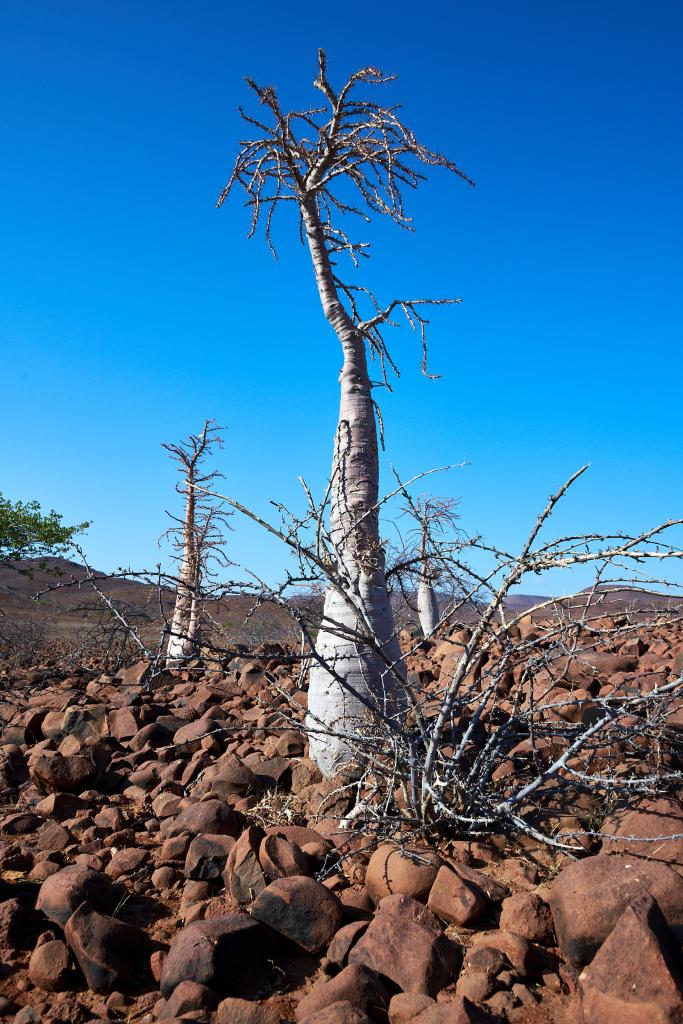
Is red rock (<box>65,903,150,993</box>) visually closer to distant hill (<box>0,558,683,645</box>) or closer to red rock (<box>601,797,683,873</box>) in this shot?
red rock (<box>601,797,683,873</box>)

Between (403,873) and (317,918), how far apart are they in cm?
37

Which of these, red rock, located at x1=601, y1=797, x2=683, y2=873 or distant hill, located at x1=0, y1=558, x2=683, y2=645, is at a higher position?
distant hill, located at x1=0, y1=558, x2=683, y2=645

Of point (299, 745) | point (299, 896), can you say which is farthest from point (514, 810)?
point (299, 745)

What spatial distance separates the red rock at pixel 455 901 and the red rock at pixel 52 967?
124 centimetres

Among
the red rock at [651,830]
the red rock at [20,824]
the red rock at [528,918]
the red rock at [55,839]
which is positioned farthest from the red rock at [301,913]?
the red rock at [20,824]

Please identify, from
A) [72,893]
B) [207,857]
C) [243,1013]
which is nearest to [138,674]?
[207,857]

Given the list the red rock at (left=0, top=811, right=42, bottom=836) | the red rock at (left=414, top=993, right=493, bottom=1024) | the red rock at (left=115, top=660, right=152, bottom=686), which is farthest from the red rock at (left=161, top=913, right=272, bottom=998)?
the red rock at (left=115, top=660, right=152, bottom=686)

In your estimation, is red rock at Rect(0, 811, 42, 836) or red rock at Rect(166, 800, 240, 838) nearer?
red rock at Rect(166, 800, 240, 838)

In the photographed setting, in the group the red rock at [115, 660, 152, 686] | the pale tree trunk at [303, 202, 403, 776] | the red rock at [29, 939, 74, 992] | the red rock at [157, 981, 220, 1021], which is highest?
the pale tree trunk at [303, 202, 403, 776]

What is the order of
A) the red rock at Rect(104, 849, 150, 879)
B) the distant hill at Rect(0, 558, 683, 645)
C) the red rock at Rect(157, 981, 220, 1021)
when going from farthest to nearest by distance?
the distant hill at Rect(0, 558, 683, 645) < the red rock at Rect(104, 849, 150, 879) < the red rock at Rect(157, 981, 220, 1021)

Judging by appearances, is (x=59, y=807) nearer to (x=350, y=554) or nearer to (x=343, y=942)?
(x=350, y=554)

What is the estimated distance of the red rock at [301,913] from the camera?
238 centimetres

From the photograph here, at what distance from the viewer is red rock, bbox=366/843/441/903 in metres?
2.56

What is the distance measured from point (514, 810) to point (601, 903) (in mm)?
849
